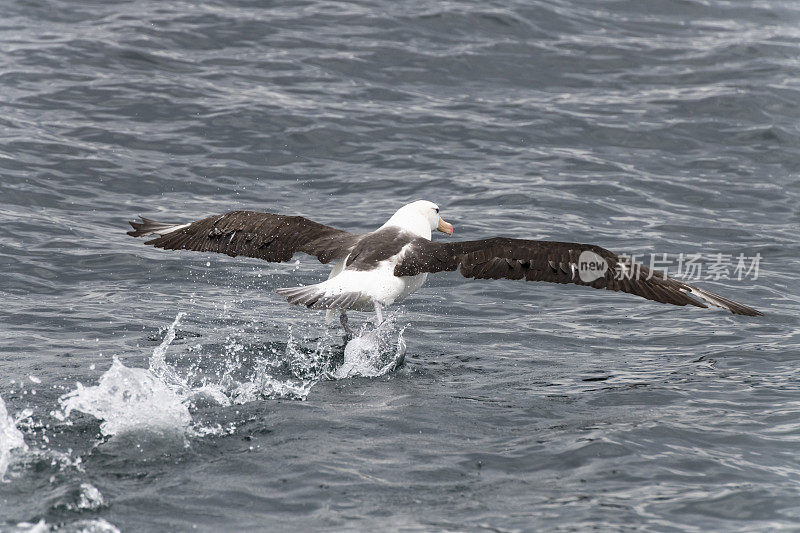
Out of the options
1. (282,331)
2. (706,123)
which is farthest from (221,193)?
(706,123)

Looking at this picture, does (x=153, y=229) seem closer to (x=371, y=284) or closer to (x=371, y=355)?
(x=371, y=284)

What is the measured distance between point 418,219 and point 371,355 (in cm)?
181

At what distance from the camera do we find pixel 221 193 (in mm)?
12750

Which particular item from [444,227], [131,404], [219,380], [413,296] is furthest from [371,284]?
[131,404]

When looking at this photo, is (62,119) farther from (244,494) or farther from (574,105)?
(244,494)

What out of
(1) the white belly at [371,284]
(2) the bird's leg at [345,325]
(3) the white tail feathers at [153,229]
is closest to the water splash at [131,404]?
(1) the white belly at [371,284]

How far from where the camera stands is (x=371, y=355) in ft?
26.5

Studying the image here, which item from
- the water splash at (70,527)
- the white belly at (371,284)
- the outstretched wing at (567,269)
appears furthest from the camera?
the white belly at (371,284)

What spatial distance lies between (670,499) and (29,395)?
4137mm

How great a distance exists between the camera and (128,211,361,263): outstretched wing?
888cm

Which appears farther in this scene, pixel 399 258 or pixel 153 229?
pixel 153 229

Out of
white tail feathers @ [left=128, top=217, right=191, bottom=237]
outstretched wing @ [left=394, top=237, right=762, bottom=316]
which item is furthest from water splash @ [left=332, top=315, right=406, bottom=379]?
white tail feathers @ [left=128, top=217, right=191, bottom=237]

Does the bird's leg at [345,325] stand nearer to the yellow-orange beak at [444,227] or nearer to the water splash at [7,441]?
the yellow-orange beak at [444,227]

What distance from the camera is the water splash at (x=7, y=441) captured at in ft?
18.7
